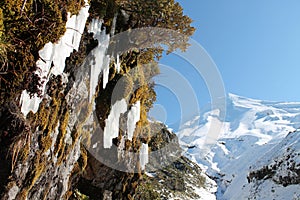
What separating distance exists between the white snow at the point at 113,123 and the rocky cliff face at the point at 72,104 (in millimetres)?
51

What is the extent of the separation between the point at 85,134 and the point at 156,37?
570cm

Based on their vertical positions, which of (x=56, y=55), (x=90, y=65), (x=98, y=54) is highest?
(x=98, y=54)

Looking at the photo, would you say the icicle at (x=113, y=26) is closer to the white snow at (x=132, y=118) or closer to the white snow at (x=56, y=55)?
the white snow at (x=56, y=55)

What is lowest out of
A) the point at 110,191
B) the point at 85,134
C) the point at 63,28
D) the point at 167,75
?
the point at 110,191

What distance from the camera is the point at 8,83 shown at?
23.6 ft

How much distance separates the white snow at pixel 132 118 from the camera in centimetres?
1614

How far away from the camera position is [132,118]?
1634 centimetres

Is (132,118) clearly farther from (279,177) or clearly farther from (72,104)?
(279,177)

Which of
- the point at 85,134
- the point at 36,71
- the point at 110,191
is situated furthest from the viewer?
the point at 110,191

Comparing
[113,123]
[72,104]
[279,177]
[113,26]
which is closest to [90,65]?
[72,104]

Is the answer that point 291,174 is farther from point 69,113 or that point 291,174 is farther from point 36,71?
point 36,71

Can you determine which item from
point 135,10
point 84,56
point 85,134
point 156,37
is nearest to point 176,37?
point 156,37

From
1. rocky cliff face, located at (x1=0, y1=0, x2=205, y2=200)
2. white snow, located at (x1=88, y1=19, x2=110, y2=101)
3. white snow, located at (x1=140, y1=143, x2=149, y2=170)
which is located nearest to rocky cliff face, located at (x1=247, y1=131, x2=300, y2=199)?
white snow, located at (x1=140, y1=143, x2=149, y2=170)

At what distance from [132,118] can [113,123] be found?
1956 millimetres
